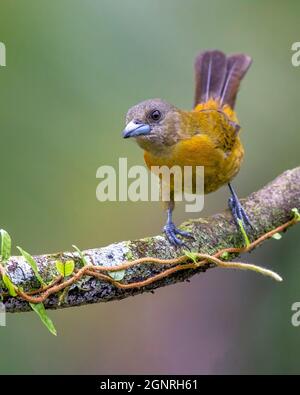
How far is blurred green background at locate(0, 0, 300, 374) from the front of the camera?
407 cm

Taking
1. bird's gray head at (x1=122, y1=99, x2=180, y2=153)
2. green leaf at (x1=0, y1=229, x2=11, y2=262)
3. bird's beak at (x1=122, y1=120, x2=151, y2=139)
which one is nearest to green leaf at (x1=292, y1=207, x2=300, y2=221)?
bird's gray head at (x1=122, y1=99, x2=180, y2=153)

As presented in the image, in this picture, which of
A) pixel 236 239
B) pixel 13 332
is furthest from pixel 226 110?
pixel 13 332

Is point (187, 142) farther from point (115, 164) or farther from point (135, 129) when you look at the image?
point (115, 164)

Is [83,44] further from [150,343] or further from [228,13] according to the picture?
[150,343]

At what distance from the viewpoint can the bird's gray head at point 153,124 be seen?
9.02 feet

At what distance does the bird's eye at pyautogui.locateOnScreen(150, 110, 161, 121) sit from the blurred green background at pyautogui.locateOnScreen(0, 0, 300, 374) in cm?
157

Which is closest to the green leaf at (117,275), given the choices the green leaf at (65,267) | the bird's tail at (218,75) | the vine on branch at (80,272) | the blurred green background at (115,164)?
the vine on branch at (80,272)

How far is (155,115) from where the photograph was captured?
2.82 m

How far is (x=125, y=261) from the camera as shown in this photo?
2.17m

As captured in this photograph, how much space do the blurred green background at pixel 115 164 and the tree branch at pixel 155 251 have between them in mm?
1299

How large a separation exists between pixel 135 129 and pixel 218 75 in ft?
3.68

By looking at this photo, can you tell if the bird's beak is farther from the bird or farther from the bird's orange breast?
the bird's orange breast

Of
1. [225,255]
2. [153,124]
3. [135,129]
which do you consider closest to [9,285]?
[225,255]

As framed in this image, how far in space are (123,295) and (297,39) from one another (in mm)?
3203
